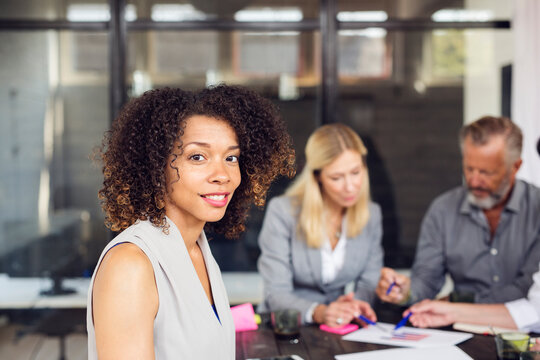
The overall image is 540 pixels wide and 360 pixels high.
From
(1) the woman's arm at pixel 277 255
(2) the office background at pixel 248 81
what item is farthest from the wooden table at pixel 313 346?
(2) the office background at pixel 248 81

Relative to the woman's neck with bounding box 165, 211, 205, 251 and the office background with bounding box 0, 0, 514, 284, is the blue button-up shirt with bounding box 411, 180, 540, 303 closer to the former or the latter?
the office background with bounding box 0, 0, 514, 284

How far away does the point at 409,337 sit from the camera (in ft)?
6.59

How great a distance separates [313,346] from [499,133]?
142cm

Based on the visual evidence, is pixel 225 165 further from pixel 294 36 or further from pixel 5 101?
pixel 5 101

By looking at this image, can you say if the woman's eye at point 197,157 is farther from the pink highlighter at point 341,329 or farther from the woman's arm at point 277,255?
the woman's arm at point 277,255

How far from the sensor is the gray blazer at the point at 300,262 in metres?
2.69

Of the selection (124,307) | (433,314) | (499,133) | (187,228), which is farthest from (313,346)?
(499,133)

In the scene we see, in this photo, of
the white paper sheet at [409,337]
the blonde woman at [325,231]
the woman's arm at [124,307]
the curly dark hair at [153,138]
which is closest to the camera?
the woman's arm at [124,307]

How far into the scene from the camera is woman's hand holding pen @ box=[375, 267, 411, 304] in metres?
2.38

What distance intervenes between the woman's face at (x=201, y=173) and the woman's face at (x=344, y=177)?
1.30 metres

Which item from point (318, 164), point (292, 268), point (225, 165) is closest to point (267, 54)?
point (318, 164)

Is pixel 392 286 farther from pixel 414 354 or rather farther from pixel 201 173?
pixel 201 173

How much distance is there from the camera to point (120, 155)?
1438 mm

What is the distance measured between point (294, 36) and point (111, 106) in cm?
130
